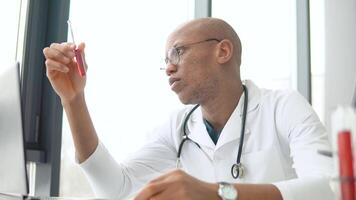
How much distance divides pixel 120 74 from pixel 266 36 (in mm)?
1083

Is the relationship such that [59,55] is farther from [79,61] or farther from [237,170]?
[237,170]

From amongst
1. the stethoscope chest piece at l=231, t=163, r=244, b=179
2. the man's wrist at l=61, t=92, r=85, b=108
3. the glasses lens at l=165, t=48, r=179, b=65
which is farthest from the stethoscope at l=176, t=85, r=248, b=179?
the man's wrist at l=61, t=92, r=85, b=108

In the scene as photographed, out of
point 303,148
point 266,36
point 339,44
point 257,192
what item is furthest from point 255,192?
point 339,44

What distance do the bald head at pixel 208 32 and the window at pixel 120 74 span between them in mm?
509

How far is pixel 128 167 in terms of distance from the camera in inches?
57.5

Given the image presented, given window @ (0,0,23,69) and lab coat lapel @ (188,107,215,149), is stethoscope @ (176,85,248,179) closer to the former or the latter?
lab coat lapel @ (188,107,215,149)

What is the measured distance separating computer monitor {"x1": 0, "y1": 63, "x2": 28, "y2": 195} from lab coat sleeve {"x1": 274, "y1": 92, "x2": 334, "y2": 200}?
0.58m

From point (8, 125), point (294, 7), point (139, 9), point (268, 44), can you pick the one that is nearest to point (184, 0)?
point (139, 9)

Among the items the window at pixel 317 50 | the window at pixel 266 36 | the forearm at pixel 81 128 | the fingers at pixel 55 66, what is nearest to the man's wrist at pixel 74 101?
the forearm at pixel 81 128

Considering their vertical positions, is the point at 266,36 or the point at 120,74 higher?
the point at 266,36

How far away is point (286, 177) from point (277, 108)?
22cm

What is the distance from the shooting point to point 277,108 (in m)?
1.34

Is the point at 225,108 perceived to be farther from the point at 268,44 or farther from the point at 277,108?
the point at 268,44

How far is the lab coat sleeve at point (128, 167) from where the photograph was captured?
1.31m
